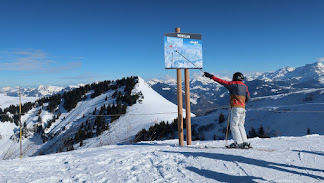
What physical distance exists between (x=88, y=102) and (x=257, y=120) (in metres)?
33.1

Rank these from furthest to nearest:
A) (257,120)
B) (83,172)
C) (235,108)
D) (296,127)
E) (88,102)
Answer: (88,102), (257,120), (296,127), (235,108), (83,172)

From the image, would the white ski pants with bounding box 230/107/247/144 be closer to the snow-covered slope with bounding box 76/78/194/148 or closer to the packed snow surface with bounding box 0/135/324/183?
the packed snow surface with bounding box 0/135/324/183

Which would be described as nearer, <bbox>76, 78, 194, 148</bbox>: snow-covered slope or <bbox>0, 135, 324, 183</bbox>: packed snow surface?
<bbox>0, 135, 324, 183</bbox>: packed snow surface

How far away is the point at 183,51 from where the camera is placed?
6.44 m

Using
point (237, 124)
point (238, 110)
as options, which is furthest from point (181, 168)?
point (238, 110)

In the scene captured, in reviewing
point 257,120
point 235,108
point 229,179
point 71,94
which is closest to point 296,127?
point 257,120

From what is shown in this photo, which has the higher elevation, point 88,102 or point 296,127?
point 88,102

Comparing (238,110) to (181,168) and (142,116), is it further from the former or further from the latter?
(142,116)

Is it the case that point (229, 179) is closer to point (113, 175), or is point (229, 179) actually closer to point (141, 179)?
point (141, 179)

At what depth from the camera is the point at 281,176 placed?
3.25m

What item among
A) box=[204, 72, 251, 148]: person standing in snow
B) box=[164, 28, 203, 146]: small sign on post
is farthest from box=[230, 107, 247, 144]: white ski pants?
box=[164, 28, 203, 146]: small sign on post

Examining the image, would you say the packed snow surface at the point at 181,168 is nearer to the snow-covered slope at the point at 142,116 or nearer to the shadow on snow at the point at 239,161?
the shadow on snow at the point at 239,161

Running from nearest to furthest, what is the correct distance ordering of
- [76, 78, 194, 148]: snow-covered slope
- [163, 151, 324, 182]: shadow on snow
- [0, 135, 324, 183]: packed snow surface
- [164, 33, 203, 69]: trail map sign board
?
1. [163, 151, 324, 182]: shadow on snow
2. [0, 135, 324, 183]: packed snow surface
3. [164, 33, 203, 69]: trail map sign board
4. [76, 78, 194, 148]: snow-covered slope

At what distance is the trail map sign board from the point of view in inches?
246
